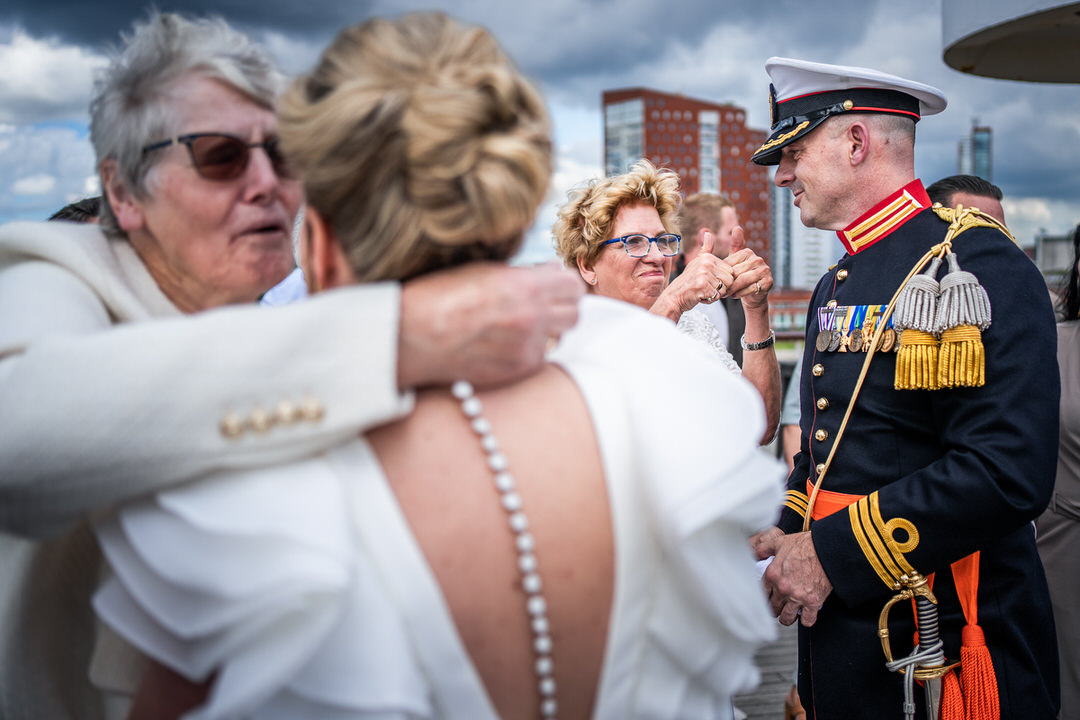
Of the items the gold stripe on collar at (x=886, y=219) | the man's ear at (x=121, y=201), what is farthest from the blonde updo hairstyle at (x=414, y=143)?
the gold stripe on collar at (x=886, y=219)

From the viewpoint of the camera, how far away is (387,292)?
84cm

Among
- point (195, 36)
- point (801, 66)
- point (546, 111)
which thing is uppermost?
point (801, 66)

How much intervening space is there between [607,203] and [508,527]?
7.36 ft

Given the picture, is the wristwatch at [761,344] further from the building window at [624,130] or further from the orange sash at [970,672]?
the building window at [624,130]

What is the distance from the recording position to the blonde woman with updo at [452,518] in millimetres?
775

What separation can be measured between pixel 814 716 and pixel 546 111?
189 centimetres

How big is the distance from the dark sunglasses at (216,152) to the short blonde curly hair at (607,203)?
1.92m

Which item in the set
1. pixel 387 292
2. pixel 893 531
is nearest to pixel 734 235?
pixel 893 531

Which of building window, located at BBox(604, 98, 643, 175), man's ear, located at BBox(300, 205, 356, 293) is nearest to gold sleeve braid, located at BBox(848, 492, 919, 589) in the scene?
man's ear, located at BBox(300, 205, 356, 293)

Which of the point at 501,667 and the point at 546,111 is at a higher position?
the point at 546,111

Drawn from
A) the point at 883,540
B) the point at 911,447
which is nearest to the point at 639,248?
the point at 911,447

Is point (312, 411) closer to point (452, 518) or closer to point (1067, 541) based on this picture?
point (452, 518)

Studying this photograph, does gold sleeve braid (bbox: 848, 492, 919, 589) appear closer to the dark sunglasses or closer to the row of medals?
the row of medals

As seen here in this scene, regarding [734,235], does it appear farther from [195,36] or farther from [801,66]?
[195,36]
